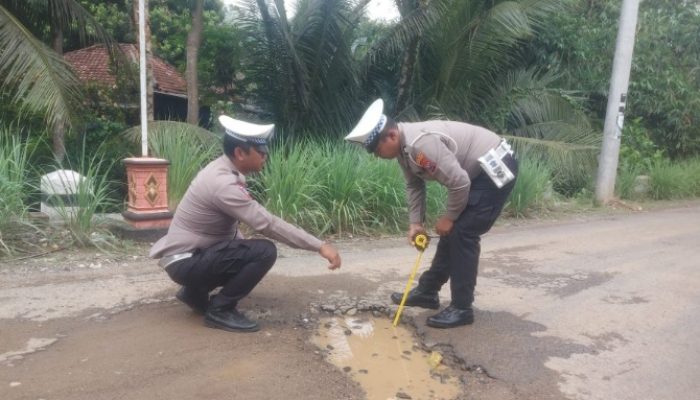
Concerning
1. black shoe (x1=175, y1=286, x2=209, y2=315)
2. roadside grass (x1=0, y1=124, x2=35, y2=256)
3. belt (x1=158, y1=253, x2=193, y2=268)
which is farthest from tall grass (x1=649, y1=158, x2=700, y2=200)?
roadside grass (x1=0, y1=124, x2=35, y2=256)

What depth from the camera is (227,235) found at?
3871mm

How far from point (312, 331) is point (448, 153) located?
143 centimetres

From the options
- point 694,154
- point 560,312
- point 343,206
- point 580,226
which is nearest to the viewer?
point 560,312

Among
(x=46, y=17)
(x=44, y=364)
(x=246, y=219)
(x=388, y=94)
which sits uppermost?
(x=46, y=17)

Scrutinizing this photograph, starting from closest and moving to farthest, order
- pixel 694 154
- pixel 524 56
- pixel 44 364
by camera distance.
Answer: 1. pixel 44 364
2. pixel 524 56
3. pixel 694 154

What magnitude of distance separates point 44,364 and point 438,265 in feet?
8.20

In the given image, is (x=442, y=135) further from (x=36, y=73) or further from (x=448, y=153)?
(x=36, y=73)

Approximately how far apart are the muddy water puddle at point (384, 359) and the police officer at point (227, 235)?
0.55 metres

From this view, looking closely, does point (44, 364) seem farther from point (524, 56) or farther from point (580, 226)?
point (524, 56)

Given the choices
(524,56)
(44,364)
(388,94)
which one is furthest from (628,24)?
(44,364)

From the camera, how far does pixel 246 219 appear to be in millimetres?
3559

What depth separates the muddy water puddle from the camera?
10.9 feet

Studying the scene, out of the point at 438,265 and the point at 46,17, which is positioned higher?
the point at 46,17

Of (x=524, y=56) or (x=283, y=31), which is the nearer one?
(x=283, y=31)
